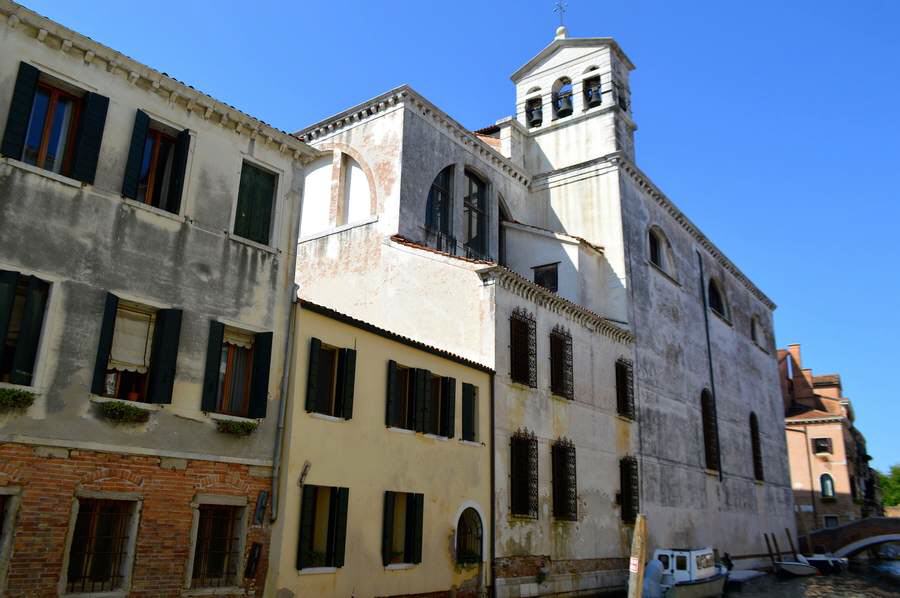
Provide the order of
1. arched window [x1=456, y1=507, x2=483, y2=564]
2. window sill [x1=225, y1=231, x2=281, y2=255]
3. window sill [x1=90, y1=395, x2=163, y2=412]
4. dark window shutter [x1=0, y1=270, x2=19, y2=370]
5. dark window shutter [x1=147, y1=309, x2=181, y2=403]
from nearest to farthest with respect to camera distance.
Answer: dark window shutter [x1=0, y1=270, x2=19, y2=370], window sill [x1=90, y1=395, x2=163, y2=412], dark window shutter [x1=147, y1=309, x2=181, y2=403], window sill [x1=225, y1=231, x2=281, y2=255], arched window [x1=456, y1=507, x2=483, y2=564]

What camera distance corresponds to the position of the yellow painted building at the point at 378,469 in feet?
38.1

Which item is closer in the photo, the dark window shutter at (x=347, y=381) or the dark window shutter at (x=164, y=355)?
the dark window shutter at (x=164, y=355)

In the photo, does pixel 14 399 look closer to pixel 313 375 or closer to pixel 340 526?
Answer: pixel 313 375

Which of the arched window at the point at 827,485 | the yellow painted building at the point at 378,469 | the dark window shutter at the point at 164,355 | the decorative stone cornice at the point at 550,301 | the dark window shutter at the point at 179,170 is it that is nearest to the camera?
the dark window shutter at the point at 164,355

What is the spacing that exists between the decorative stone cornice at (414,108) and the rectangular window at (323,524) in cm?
1243

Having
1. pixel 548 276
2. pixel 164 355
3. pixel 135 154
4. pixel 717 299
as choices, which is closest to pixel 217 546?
pixel 164 355

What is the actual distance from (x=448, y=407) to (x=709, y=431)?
17.1 metres

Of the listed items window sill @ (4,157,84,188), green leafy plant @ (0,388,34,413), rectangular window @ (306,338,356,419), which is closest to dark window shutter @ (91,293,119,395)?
green leafy plant @ (0,388,34,413)

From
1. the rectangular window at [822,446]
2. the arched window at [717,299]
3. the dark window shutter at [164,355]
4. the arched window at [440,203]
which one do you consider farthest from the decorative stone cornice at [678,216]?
the dark window shutter at [164,355]

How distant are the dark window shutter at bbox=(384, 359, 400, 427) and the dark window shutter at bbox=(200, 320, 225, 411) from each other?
356 centimetres

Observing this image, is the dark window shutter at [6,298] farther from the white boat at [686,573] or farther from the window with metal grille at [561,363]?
the white boat at [686,573]

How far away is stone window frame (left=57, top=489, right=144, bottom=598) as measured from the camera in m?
8.83

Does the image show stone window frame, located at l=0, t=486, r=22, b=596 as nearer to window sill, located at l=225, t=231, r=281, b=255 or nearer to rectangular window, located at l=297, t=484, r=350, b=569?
rectangular window, located at l=297, t=484, r=350, b=569

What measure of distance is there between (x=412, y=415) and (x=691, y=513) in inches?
582
